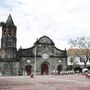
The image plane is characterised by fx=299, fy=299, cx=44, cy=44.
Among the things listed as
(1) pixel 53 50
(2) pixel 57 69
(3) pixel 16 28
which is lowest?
(2) pixel 57 69

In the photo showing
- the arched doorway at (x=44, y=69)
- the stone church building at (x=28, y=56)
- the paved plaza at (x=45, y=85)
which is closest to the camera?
the paved plaza at (x=45, y=85)

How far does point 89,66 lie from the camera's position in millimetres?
86062

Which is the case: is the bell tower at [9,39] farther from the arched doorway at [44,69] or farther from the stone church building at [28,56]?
the arched doorway at [44,69]

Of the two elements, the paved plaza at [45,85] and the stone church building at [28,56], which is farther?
the stone church building at [28,56]

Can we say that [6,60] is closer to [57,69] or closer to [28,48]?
[28,48]

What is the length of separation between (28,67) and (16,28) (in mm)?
10756

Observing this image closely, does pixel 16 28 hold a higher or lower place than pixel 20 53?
higher

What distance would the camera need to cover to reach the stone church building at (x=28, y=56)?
77.1 m

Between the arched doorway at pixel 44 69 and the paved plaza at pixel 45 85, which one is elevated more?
the arched doorway at pixel 44 69

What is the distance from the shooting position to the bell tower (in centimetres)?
7738

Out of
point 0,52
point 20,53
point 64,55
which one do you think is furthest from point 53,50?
point 0,52

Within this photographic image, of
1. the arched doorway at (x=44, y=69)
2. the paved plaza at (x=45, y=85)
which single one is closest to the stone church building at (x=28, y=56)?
the arched doorway at (x=44, y=69)

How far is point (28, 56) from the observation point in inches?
3113

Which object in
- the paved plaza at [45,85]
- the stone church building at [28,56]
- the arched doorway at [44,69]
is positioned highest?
the stone church building at [28,56]
